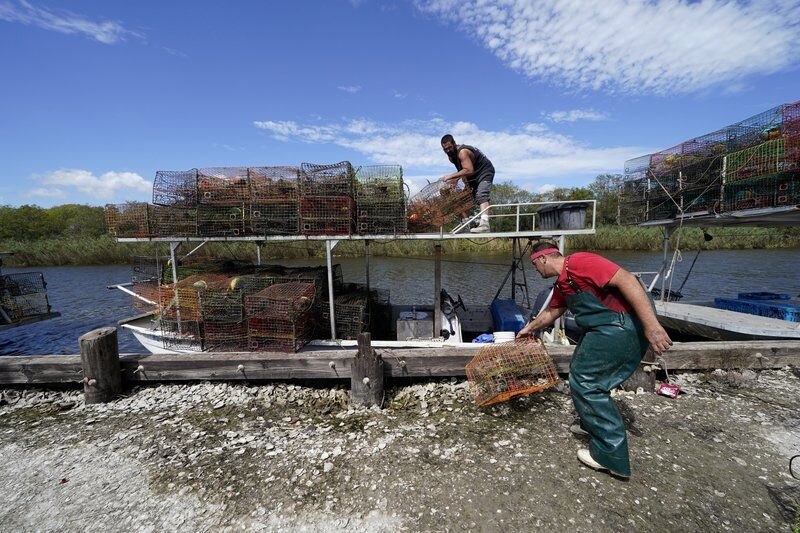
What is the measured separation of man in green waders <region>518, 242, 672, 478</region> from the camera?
316 cm

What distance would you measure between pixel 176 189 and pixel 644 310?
8.01m

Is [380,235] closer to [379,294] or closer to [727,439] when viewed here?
[379,294]

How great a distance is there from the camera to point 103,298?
58.9 ft

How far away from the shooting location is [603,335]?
3352 mm

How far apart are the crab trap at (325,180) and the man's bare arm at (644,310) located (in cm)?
478

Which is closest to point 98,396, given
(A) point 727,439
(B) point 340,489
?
(B) point 340,489

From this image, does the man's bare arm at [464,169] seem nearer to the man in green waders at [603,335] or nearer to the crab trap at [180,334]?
the man in green waders at [603,335]

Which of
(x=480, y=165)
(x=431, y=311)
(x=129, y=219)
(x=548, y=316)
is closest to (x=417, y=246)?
(x=431, y=311)

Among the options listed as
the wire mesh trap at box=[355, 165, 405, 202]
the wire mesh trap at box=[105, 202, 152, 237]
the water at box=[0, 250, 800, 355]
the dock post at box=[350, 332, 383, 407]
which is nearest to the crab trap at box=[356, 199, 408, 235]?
the wire mesh trap at box=[355, 165, 405, 202]

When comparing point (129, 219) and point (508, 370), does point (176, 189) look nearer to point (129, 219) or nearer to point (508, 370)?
point (129, 219)

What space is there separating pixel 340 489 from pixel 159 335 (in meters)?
6.04

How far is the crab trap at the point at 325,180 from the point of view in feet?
21.9

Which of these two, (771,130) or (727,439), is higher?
(771,130)

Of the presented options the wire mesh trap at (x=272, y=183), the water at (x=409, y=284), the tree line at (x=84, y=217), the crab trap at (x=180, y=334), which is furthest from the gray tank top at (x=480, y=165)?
the tree line at (x=84, y=217)
